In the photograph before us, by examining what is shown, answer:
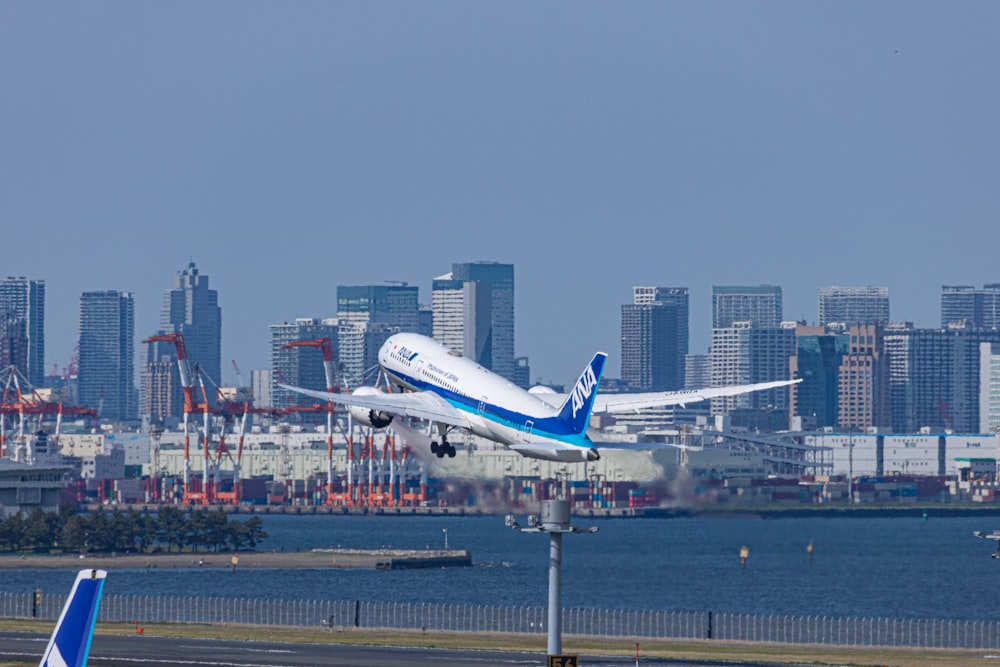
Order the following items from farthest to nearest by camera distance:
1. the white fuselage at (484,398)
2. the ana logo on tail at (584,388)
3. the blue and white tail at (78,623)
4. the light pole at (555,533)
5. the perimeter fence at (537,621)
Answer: the perimeter fence at (537,621), the white fuselage at (484,398), the ana logo on tail at (584,388), the light pole at (555,533), the blue and white tail at (78,623)

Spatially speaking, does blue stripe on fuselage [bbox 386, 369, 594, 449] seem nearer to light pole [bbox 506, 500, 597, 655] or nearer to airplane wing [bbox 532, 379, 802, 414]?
airplane wing [bbox 532, 379, 802, 414]

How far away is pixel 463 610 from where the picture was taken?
18075 cm

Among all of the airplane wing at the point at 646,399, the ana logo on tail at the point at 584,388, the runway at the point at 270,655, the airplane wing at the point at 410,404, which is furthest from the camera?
the airplane wing at the point at 646,399

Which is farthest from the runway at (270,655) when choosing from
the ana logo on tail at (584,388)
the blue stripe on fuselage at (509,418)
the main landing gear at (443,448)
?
the ana logo on tail at (584,388)

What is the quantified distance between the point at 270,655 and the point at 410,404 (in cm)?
1708

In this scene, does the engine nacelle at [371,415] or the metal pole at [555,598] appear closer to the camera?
the metal pole at [555,598]

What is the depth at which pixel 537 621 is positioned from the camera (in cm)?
16312

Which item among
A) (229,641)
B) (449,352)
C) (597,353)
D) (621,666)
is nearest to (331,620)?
(229,641)

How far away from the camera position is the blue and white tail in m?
49.8

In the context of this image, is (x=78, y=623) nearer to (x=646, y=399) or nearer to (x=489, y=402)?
(x=489, y=402)

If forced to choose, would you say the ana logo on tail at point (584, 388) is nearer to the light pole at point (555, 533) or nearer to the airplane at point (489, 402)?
the airplane at point (489, 402)

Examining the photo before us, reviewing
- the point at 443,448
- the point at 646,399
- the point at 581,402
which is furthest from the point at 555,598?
the point at 646,399

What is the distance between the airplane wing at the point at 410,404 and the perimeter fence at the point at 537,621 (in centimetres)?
2050

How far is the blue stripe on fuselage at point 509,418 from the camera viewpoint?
332ft
